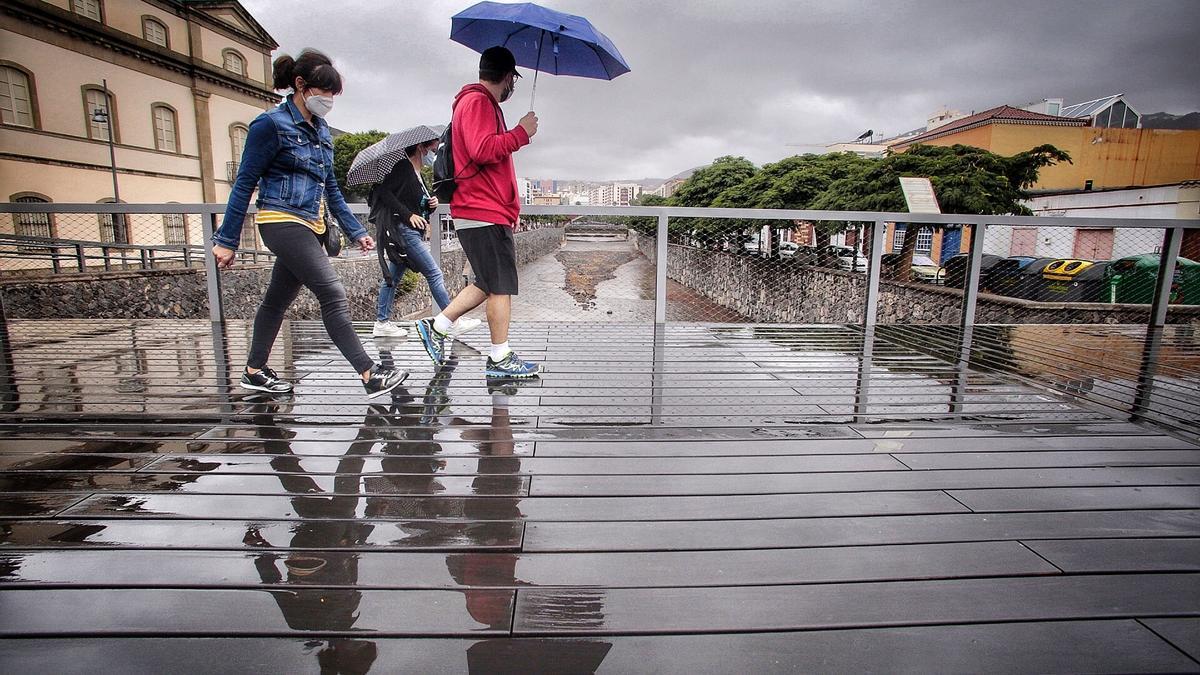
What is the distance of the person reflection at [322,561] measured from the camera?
1.18 meters

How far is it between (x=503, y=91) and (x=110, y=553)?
2.37m

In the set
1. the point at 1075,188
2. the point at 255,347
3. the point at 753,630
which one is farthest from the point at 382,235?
the point at 1075,188

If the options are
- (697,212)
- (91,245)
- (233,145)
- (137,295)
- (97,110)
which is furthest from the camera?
(233,145)

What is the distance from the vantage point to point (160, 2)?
2517 cm

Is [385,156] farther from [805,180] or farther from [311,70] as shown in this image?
[805,180]

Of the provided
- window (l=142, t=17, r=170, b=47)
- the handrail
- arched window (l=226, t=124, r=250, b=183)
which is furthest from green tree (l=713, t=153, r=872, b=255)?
arched window (l=226, t=124, r=250, b=183)

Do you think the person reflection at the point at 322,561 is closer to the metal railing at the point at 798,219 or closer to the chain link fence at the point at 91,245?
the metal railing at the point at 798,219

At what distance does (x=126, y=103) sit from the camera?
23.9 meters

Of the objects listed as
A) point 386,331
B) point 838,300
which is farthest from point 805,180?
point 386,331

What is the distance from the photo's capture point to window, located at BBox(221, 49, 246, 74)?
28.9 meters

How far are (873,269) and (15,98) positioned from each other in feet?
80.4

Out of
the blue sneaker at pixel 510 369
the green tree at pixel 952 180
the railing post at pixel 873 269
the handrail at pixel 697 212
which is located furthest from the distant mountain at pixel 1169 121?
the blue sneaker at pixel 510 369

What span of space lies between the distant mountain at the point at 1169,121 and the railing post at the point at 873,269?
141 feet

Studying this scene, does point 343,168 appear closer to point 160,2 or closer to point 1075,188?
point 160,2
